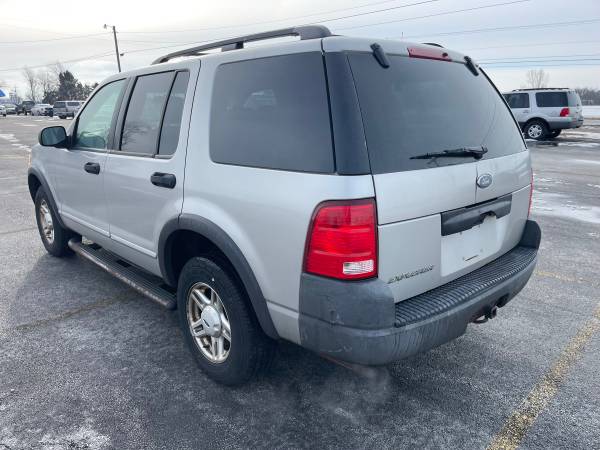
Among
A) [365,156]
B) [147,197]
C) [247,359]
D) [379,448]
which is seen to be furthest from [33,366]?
[365,156]

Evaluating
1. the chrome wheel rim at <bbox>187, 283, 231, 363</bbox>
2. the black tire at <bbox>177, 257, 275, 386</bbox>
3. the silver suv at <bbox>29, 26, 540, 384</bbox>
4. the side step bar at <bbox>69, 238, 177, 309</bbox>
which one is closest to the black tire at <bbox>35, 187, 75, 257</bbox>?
the side step bar at <bbox>69, 238, 177, 309</bbox>

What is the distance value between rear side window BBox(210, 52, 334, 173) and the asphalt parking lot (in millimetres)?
1397

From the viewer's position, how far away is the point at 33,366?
314 centimetres

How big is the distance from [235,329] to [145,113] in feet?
5.56

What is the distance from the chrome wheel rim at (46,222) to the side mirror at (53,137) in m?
1.13

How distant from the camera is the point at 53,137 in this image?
4.15 metres

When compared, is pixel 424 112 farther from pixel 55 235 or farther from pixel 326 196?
pixel 55 235

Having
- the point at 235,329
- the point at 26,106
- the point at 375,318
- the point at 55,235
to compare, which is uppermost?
the point at 26,106

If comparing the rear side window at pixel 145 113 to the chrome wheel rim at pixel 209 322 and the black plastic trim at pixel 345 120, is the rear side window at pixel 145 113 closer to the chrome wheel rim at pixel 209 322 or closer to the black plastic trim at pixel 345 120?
the chrome wheel rim at pixel 209 322

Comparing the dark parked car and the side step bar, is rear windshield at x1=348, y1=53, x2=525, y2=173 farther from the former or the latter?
the dark parked car

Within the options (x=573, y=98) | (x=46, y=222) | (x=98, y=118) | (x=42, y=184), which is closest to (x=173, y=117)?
(x=98, y=118)

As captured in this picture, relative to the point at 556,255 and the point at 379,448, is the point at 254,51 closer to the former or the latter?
the point at 379,448

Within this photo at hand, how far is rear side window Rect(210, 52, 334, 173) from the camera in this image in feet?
7.13

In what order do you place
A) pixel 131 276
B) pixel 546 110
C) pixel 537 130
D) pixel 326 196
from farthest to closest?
pixel 537 130 → pixel 546 110 → pixel 131 276 → pixel 326 196
